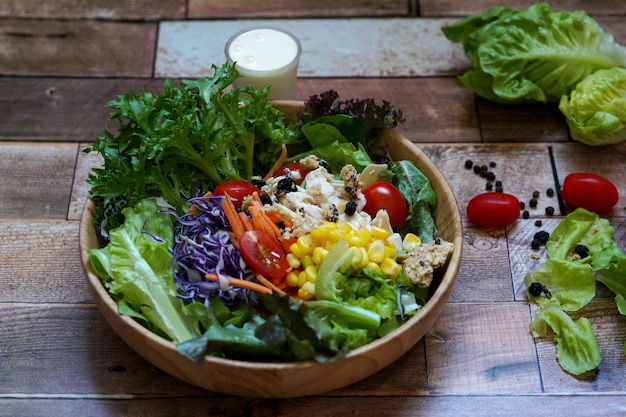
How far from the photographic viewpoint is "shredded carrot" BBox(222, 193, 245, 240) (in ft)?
9.16

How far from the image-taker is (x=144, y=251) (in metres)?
2.75

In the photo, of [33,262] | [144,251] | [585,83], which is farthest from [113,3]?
[585,83]

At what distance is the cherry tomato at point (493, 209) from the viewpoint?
3307 mm

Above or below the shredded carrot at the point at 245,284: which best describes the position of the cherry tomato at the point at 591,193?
below

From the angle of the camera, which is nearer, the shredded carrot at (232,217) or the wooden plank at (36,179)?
the shredded carrot at (232,217)

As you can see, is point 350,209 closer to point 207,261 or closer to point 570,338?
point 207,261

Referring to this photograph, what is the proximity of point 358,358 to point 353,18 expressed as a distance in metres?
2.34

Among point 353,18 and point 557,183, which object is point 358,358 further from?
point 353,18

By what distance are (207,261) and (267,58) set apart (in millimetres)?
1195

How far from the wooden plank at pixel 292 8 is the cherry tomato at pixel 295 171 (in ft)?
4.71

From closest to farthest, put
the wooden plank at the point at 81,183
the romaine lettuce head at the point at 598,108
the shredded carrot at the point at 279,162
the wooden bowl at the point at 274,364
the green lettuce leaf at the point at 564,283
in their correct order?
1. the wooden bowl at the point at 274,364
2. the green lettuce leaf at the point at 564,283
3. the shredded carrot at the point at 279,162
4. the wooden plank at the point at 81,183
5. the romaine lettuce head at the point at 598,108

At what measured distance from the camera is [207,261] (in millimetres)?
2732

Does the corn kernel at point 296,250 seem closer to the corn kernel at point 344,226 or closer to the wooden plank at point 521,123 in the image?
the corn kernel at point 344,226

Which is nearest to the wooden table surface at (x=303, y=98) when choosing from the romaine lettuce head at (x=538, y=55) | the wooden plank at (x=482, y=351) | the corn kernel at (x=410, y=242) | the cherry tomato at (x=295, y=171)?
the wooden plank at (x=482, y=351)
